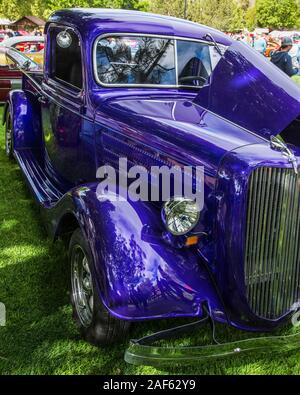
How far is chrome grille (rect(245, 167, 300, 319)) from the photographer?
220 centimetres

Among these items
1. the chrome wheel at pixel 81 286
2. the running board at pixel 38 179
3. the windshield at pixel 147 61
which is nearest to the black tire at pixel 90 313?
the chrome wheel at pixel 81 286

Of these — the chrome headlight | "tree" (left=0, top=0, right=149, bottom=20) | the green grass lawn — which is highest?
"tree" (left=0, top=0, right=149, bottom=20)

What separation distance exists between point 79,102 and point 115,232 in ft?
5.04

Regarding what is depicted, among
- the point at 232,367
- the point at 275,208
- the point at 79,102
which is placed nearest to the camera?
the point at 275,208

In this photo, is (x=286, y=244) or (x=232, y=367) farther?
(x=232, y=367)

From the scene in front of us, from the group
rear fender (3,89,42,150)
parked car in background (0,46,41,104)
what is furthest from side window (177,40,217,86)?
parked car in background (0,46,41,104)

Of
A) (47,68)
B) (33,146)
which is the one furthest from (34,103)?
(47,68)

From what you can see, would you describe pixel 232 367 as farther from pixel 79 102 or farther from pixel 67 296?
pixel 79 102

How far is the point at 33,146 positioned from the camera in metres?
5.21

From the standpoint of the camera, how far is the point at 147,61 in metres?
3.57

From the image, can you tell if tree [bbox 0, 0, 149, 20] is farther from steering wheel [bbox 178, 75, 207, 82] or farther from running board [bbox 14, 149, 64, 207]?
steering wheel [bbox 178, 75, 207, 82]

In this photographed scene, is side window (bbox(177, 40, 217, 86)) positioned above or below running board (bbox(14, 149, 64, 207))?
above

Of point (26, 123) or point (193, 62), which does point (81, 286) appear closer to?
point (193, 62)

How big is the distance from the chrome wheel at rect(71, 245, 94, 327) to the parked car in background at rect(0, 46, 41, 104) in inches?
127
